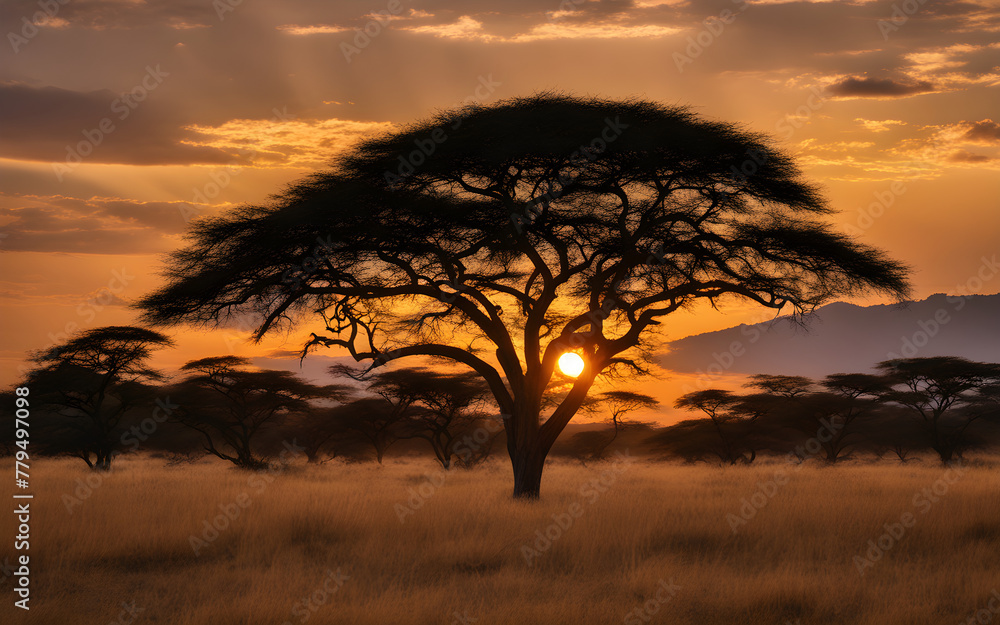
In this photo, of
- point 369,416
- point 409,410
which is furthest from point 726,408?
point 369,416

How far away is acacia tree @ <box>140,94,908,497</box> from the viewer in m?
15.0

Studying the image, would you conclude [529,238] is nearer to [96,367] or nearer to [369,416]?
[96,367]

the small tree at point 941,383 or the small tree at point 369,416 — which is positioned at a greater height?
the small tree at point 941,383

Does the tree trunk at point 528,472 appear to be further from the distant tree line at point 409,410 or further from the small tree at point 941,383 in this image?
the small tree at point 941,383

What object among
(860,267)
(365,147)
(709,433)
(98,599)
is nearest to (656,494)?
(860,267)

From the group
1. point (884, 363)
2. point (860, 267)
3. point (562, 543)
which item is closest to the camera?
point (562, 543)

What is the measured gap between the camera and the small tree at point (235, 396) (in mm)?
32125

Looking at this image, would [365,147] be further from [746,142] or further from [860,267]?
[860,267]

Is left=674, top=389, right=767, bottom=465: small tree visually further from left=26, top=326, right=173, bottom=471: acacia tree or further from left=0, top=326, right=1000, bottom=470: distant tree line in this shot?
left=26, top=326, right=173, bottom=471: acacia tree

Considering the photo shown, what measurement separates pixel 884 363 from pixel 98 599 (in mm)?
36543

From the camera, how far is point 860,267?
15.4 meters

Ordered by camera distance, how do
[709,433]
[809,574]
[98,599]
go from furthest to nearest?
[709,433] → [809,574] → [98,599]

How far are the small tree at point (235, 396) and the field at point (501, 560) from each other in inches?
678

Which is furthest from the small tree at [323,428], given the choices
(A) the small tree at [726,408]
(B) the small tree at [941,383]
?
(B) the small tree at [941,383]
